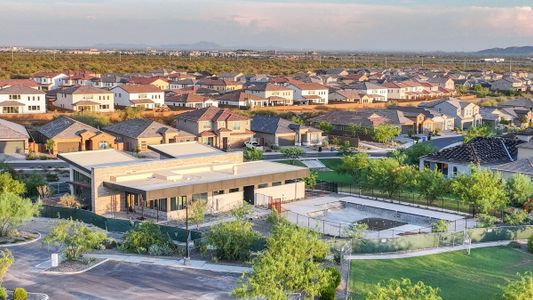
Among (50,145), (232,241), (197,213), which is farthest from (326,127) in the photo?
(232,241)

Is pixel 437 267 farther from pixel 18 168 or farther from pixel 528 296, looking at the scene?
pixel 18 168

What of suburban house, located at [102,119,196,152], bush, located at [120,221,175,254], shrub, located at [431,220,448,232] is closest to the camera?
bush, located at [120,221,175,254]

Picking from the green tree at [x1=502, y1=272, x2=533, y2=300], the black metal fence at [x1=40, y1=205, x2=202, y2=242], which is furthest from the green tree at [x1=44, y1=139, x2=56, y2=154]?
Result: the green tree at [x1=502, y1=272, x2=533, y2=300]

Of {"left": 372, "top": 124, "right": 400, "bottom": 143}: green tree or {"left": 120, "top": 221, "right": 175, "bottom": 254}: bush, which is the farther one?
{"left": 372, "top": 124, "right": 400, "bottom": 143}: green tree

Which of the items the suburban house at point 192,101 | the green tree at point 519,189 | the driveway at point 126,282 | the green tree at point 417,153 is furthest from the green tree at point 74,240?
the suburban house at point 192,101

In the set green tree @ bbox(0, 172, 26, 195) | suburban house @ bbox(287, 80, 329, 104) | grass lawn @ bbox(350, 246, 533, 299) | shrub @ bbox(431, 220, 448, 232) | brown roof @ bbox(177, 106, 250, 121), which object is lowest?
grass lawn @ bbox(350, 246, 533, 299)

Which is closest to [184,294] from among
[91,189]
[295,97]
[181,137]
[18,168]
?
[91,189]

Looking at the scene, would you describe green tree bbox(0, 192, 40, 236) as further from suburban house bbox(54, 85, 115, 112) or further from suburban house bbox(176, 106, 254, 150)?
suburban house bbox(54, 85, 115, 112)
